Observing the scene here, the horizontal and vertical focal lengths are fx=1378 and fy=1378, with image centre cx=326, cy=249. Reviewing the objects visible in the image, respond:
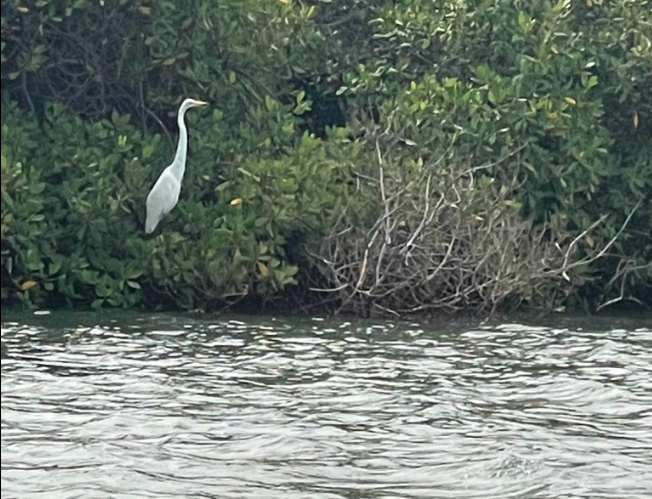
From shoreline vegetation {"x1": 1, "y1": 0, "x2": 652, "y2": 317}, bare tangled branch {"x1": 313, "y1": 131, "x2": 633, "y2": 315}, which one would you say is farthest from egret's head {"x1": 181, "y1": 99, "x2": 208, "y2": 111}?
bare tangled branch {"x1": 313, "y1": 131, "x2": 633, "y2": 315}

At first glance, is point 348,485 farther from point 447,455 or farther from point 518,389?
point 518,389

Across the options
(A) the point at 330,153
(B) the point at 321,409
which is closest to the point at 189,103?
(A) the point at 330,153

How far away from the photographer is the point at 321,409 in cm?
826

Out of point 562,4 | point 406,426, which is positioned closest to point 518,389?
point 406,426

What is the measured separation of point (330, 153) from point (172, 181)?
155cm

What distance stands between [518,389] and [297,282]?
3.42 meters

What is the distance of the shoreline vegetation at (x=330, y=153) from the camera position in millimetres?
11625

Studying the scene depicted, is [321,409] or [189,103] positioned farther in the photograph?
[189,103]

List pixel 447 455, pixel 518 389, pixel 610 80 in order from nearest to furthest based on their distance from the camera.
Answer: pixel 447 455 < pixel 518 389 < pixel 610 80

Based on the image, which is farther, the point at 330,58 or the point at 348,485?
the point at 330,58

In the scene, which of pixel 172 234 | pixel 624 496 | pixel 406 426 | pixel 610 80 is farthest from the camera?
pixel 610 80

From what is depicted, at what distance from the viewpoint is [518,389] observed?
902 centimetres

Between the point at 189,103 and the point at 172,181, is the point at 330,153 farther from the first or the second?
the point at 172,181

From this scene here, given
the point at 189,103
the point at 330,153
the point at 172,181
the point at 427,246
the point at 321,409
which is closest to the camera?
the point at 321,409
